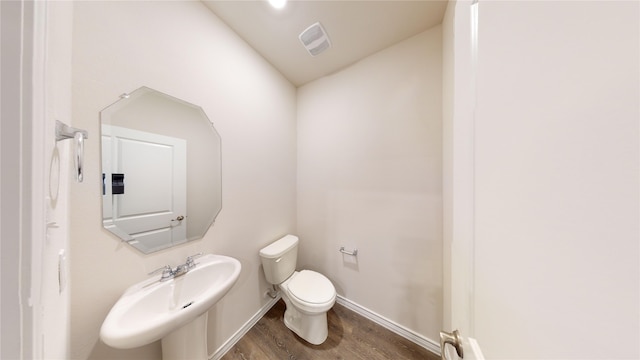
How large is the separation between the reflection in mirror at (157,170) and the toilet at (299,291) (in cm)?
62

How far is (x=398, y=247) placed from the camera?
1381mm

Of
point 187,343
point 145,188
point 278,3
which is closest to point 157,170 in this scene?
point 145,188

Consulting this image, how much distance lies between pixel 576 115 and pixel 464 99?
1.14 feet

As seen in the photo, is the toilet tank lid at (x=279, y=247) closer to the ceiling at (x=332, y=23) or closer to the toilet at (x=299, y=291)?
the toilet at (x=299, y=291)

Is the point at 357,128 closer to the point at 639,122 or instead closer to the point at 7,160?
the point at 639,122

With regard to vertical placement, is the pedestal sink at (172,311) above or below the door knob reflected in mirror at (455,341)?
below

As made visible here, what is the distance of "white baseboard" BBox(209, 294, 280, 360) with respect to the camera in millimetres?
1193

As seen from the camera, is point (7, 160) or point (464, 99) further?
point (464, 99)

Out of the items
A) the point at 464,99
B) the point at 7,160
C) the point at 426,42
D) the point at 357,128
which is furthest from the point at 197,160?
the point at 426,42

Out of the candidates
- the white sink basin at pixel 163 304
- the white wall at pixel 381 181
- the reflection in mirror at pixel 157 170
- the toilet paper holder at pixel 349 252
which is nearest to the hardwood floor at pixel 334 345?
the white wall at pixel 381 181

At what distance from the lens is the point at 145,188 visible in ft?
3.12

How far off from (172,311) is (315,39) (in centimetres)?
190

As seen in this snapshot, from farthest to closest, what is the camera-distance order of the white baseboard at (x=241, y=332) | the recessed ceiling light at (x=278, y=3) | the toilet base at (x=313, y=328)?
the toilet base at (x=313, y=328), the white baseboard at (x=241, y=332), the recessed ceiling light at (x=278, y=3)

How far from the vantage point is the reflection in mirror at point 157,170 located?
823 mm
